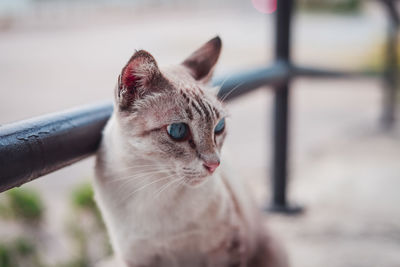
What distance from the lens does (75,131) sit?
1.24m

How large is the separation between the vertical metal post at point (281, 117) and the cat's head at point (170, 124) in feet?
4.62

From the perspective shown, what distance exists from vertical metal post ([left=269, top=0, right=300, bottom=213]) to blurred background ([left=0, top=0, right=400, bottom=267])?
133 mm

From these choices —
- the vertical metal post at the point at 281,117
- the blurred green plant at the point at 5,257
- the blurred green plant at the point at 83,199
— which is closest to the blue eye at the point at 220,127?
the vertical metal post at the point at 281,117

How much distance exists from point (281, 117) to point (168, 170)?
5.69 feet

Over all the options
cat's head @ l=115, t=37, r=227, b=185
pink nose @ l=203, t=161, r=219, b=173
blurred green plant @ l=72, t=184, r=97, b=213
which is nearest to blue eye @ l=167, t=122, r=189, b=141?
cat's head @ l=115, t=37, r=227, b=185

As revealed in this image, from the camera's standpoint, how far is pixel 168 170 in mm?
1368

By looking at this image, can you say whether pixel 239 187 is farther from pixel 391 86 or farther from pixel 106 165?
pixel 391 86

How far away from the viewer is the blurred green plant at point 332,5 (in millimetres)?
7559

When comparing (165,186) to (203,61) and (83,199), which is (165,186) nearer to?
(203,61)

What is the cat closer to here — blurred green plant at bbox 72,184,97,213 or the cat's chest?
the cat's chest

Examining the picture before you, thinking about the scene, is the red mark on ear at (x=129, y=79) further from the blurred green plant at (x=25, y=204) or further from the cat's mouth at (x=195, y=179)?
the blurred green plant at (x=25, y=204)

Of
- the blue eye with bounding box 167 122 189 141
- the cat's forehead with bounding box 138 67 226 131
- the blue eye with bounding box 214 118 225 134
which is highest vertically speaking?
the cat's forehead with bounding box 138 67 226 131

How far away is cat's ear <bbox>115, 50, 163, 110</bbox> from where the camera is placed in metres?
1.20

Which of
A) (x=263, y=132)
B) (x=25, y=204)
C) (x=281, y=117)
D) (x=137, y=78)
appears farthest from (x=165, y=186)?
(x=263, y=132)
